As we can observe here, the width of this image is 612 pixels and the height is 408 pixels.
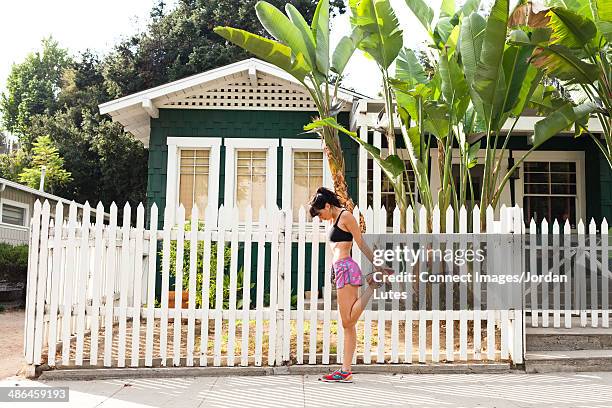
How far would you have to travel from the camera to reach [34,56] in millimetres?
44062

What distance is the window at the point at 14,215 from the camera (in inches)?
683

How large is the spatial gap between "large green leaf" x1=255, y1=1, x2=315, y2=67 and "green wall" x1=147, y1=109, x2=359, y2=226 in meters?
3.35

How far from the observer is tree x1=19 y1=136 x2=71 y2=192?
29.6 meters

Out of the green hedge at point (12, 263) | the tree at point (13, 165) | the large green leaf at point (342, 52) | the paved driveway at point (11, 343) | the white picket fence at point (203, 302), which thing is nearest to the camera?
the white picket fence at point (203, 302)

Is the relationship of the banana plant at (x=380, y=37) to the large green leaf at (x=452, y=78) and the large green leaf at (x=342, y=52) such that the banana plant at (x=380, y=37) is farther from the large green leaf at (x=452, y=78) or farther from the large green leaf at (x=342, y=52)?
the large green leaf at (x=452, y=78)

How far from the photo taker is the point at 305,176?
1116cm

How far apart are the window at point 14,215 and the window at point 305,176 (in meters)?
10.7

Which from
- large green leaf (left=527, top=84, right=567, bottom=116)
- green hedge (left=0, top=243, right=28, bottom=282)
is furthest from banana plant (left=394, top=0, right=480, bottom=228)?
green hedge (left=0, top=243, right=28, bottom=282)

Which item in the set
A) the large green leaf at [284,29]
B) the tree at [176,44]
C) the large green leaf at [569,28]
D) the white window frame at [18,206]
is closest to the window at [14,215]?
the white window frame at [18,206]

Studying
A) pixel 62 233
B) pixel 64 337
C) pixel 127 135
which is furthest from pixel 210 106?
pixel 127 135

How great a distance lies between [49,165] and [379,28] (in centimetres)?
2627

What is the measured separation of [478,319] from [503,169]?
697cm

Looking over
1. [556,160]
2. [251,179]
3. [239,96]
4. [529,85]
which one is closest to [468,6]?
[529,85]

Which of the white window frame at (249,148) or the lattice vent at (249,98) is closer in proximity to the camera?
the white window frame at (249,148)
